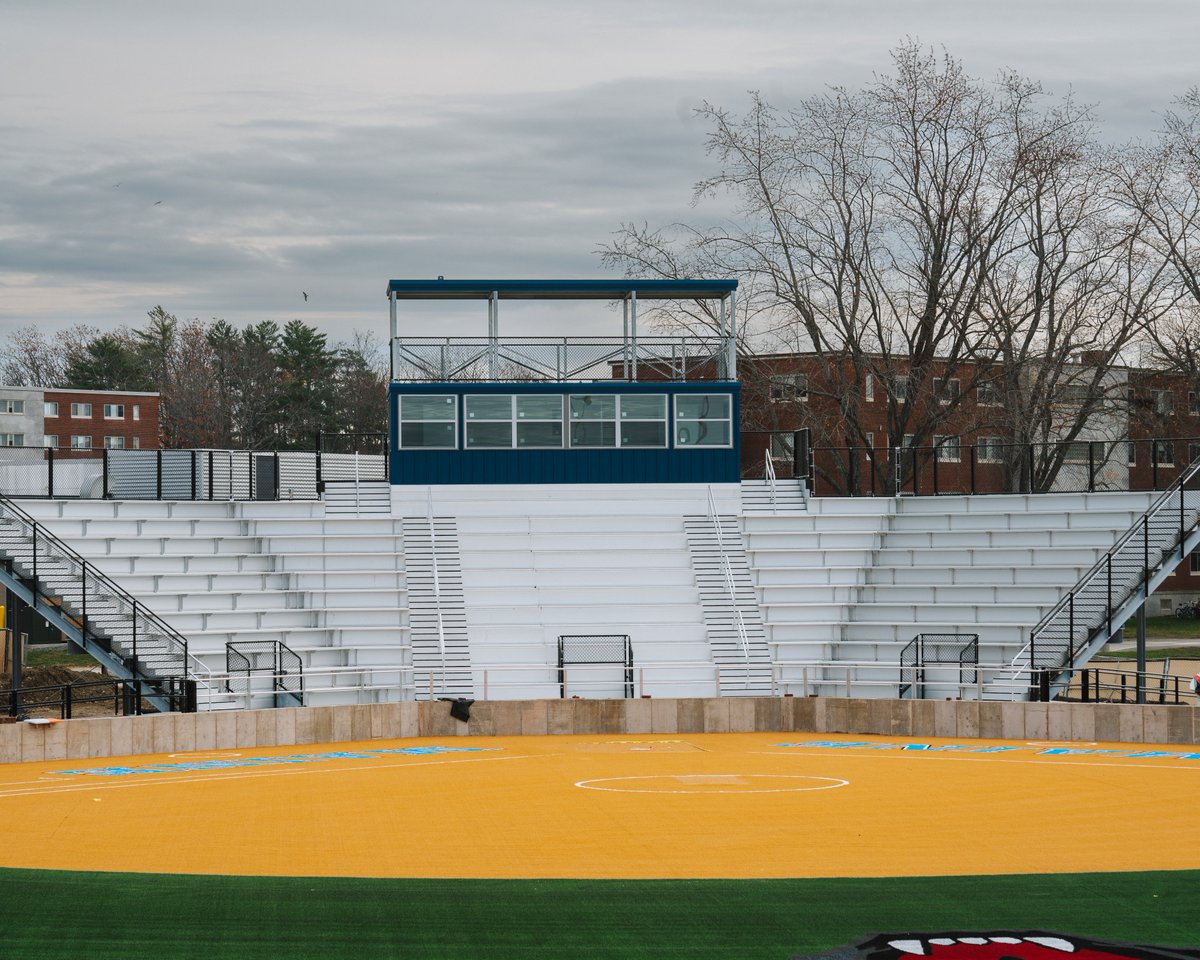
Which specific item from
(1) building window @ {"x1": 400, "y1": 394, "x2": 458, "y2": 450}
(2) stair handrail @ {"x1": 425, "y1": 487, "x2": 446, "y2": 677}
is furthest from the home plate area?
(1) building window @ {"x1": 400, "y1": 394, "x2": 458, "y2": 450}

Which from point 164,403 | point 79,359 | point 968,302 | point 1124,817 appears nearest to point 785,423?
point 968,302

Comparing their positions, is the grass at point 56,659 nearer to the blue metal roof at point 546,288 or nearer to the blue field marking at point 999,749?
the blue metal roof at point 546,288

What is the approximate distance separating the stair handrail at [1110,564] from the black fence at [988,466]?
1.12 metres

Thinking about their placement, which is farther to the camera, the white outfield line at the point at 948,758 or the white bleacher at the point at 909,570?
the white bleacher at the point at 909,570

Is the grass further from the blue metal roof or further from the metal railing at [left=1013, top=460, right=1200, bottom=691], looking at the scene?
the metal railing at [left=1013, top=460, right=1200, bottom=691]

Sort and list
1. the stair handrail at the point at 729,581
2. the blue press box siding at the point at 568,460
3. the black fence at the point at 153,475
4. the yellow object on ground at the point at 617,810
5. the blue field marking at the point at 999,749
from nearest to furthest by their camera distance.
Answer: the yellow object on ground at the point at 617,810, the blue field marking at the point at 999,749, the stair handrail at the point at 729,581, the black fence at the point at 153,475, the blue press box siding at the point at 568,460

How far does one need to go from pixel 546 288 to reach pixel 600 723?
42.9ft

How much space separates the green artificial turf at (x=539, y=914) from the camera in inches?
452

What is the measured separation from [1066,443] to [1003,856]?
76.1 feet

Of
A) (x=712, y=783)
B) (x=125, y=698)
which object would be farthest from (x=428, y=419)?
(x=712, y=783)

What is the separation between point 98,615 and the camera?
27984 millimetres

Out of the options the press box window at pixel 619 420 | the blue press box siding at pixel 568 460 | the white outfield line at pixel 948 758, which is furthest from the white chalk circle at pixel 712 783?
the press box window at pixel 619 420

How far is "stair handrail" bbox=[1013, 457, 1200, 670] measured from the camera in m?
29.0

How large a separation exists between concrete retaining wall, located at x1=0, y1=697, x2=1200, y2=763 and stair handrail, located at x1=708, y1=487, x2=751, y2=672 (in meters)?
2.87
